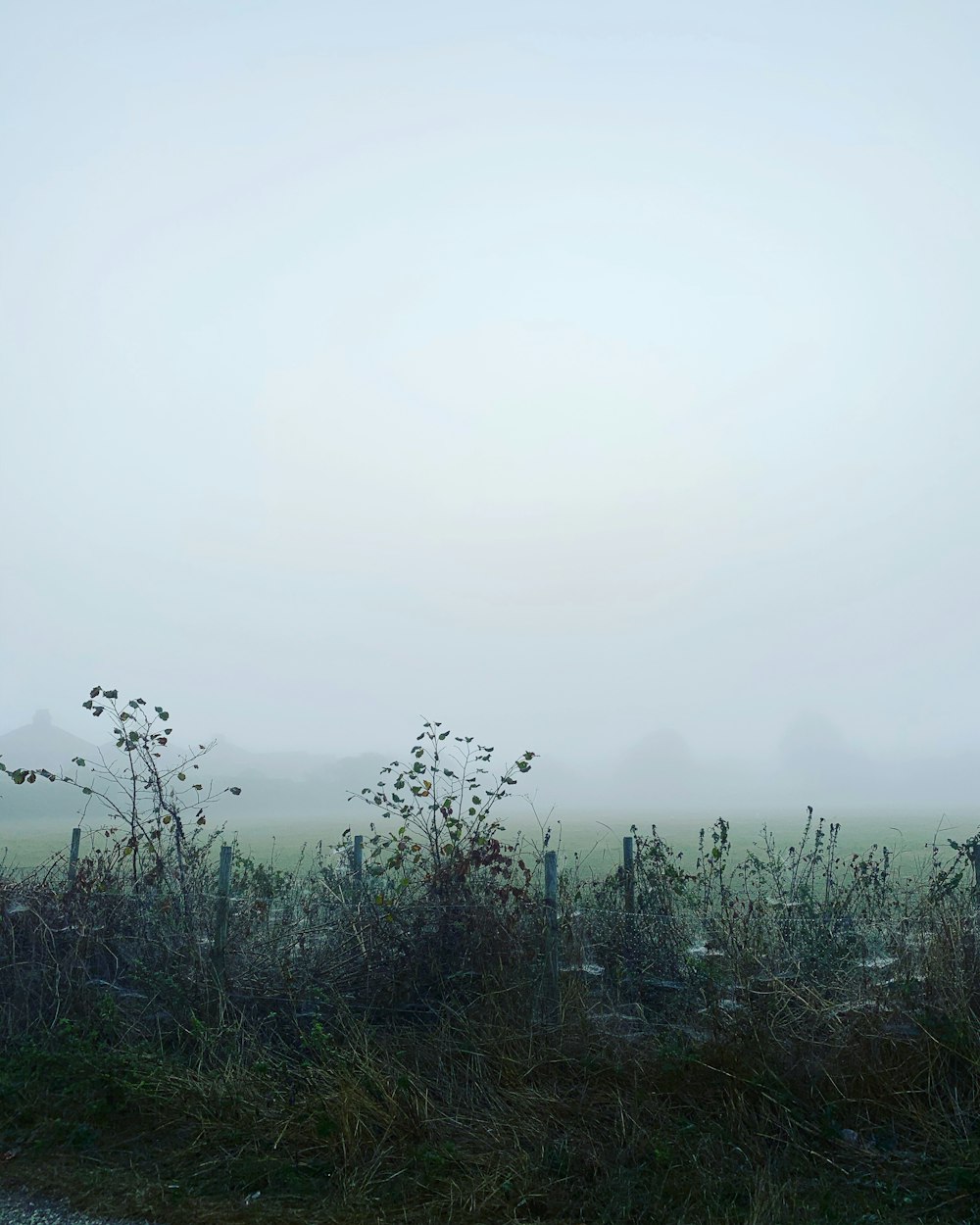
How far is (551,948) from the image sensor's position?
774cm

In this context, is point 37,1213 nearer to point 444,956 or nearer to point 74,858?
point 444,956

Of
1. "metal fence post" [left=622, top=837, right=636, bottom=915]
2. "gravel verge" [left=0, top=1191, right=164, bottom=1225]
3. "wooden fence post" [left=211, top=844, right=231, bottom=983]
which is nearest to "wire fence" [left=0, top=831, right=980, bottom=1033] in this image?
"wooden fence post" [left=211, top=844, right=231, bottom=983]

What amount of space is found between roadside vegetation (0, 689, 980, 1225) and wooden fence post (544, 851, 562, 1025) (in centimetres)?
3

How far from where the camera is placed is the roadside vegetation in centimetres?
562

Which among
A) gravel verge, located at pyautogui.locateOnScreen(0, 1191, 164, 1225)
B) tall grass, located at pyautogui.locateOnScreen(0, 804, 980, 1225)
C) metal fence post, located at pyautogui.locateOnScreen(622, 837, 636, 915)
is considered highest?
metal fence post, located at pyautogui.locateOnScreen(622, 837, 636, 915)

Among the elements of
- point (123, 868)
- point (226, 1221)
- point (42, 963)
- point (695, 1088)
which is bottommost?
point (226, 1221)

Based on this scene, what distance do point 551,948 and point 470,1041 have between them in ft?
3.42

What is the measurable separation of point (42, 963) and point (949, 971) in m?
7.89

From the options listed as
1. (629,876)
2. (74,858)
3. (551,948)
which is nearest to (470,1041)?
(551,948)

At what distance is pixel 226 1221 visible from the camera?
5320 mm

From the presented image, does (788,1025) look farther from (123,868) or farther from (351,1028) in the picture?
A: (123,868)

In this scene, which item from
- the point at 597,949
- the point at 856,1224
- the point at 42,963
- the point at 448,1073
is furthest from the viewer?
the point at 597,949

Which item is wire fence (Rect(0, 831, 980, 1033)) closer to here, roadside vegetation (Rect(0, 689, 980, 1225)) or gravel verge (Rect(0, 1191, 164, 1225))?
roadside vegetation (Rect(0, 689, 980, 1225))

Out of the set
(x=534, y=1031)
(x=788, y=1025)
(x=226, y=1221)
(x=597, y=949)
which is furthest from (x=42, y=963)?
(x=788, y=1025)
